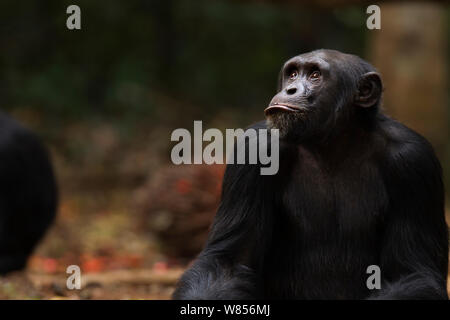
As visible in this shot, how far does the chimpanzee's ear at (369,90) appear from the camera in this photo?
4551 mm

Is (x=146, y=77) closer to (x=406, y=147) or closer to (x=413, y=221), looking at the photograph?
(x=406, y=147)

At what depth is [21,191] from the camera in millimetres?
8945

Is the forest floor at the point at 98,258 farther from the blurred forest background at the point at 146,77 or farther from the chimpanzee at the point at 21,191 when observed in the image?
the chimpanzee at the point at 21,191

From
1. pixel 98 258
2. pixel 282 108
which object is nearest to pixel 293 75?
pixel 282 108

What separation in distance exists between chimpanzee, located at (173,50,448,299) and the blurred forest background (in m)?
5.89

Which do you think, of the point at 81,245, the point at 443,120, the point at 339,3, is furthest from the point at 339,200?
the point at 443,120

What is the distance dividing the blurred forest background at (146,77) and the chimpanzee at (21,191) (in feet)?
4.59

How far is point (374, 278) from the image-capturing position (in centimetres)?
435

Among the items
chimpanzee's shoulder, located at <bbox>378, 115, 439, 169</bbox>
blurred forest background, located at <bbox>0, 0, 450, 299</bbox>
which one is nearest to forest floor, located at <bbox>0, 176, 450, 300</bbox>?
blurred forest background, located at <bbox>0, 0, 450, 299</bbox>

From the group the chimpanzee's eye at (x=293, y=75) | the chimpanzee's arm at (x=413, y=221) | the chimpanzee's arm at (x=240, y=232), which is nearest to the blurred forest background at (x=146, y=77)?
the chimpanzee's arm at (x=240, y=232)

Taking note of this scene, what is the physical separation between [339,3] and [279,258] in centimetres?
601

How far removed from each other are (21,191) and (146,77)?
8712 millimetres

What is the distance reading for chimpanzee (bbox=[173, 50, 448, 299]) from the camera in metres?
4.36
